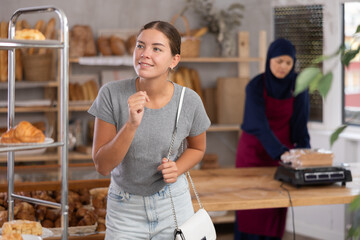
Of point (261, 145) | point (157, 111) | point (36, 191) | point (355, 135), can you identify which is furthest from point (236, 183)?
point (355, 135)

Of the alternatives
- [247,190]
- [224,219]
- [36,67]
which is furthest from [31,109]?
[247,190]

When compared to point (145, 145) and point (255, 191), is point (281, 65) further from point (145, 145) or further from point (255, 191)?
point (145, 145)

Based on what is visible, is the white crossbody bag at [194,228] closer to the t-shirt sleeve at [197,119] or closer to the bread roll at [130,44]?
the t-shirt sleeve at [197,119]

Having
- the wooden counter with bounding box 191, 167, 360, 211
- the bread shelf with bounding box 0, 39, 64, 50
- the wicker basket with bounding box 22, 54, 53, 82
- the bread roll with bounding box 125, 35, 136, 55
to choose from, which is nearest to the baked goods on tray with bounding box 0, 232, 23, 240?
the bread shelf with bounding box 0, 39, 64, 50

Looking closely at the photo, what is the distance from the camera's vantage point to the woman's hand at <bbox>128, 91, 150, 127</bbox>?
4.96ft

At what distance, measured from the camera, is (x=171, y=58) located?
1.69 metres

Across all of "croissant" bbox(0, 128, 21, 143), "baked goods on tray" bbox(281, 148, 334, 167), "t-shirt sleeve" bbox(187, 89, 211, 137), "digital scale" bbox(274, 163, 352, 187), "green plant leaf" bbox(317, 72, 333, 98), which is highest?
"green plant leaf" bbox(317, 72, 333, 98)

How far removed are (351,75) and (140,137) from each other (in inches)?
128

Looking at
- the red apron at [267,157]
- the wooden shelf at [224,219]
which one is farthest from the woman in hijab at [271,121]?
the wooden shelf at [224,219]

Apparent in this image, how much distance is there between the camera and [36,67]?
4.19m

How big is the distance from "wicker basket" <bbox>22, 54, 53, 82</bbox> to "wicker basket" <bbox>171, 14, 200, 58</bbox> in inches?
43.5

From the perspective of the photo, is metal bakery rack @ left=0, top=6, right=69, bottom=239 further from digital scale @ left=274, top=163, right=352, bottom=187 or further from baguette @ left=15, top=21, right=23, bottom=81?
baguette @ left=15, top=21, right=23, bottom=81

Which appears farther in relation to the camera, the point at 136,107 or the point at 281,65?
the point at 281,65

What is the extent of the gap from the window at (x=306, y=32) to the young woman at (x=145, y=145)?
3168mm
